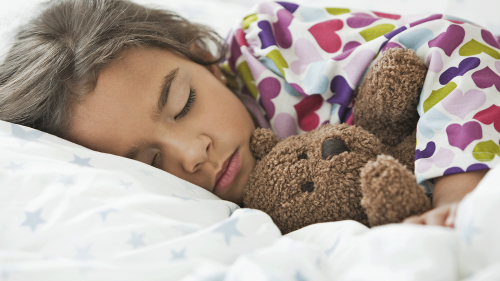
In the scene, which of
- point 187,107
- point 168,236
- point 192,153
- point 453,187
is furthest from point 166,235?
point 453,187

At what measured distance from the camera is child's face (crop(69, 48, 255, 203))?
2.40 feet

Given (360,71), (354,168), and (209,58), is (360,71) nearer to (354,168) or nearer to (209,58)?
(354,168)

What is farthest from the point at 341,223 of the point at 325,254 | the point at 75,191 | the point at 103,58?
the point at 103,58

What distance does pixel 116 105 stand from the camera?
2.38ft

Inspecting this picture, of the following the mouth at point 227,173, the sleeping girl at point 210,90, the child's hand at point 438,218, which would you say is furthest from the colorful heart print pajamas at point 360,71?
the mouth at point 227,173

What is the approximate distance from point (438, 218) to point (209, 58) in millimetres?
799

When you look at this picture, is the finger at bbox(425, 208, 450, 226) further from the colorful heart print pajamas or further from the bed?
the colorful heart print pajamas

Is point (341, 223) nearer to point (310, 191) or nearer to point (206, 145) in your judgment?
point (310, 191)

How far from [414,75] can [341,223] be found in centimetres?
36

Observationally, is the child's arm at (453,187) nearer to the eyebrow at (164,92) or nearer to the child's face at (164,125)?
the child's face at (164,125)

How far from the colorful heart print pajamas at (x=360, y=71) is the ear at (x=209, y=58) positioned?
61 mm

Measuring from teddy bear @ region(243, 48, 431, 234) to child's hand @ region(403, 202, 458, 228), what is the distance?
0.01m

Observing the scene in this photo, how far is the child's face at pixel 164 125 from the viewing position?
0.73m

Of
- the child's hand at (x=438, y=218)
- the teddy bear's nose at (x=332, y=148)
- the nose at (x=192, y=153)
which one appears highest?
the child's hand at (x=438, y=218)
